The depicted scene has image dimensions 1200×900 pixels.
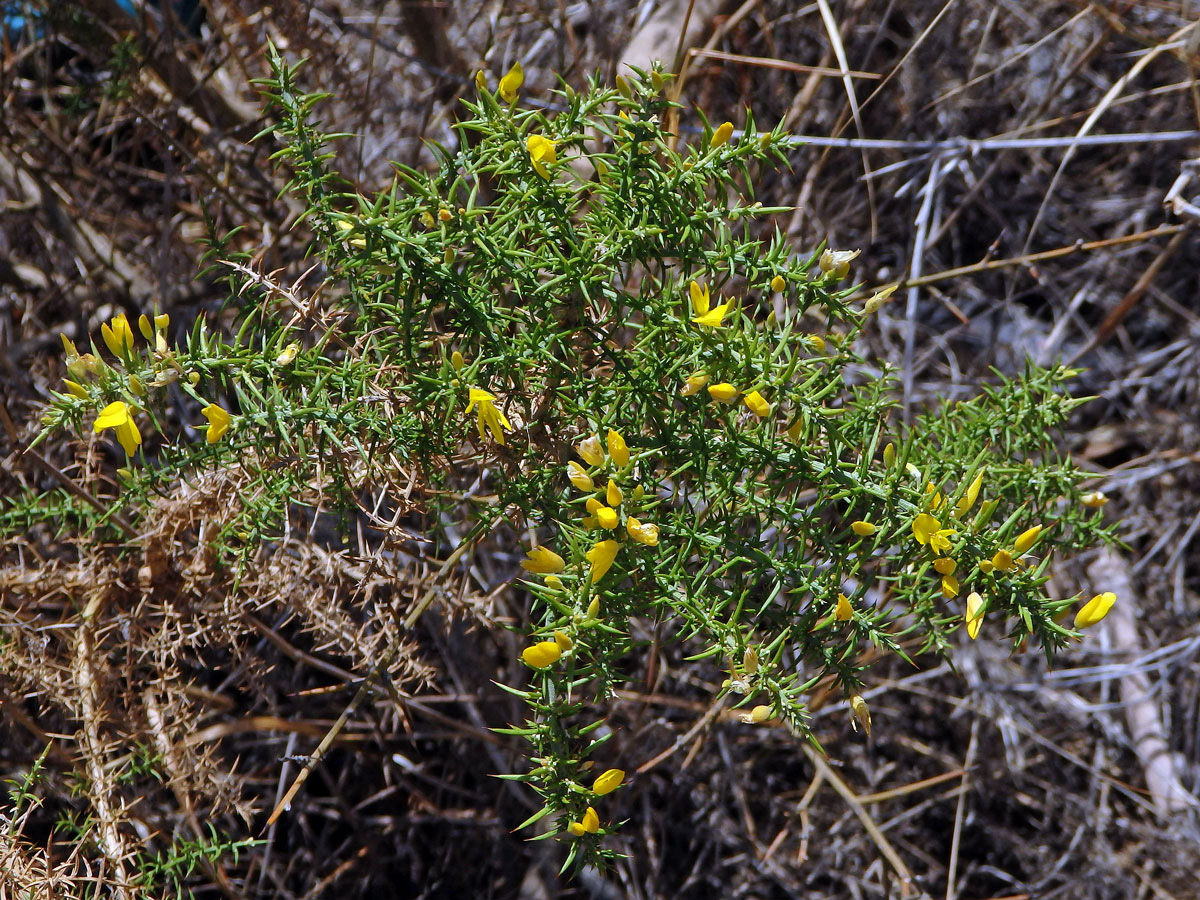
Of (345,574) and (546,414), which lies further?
(345,574)

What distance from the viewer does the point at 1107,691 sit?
7.27 feet

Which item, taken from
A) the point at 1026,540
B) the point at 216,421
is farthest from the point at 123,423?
the point at 1026,540

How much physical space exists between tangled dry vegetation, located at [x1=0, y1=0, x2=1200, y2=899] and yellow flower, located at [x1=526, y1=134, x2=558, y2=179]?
0.53 meters

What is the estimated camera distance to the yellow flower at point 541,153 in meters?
1.01

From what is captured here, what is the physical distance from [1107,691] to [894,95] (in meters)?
1.65

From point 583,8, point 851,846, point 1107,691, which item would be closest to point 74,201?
point 583,8

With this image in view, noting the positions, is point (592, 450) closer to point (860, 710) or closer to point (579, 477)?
point (579, 477)

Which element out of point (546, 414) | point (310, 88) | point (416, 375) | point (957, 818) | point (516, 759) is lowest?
point (957, 818)

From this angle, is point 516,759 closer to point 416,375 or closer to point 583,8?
point 416,375

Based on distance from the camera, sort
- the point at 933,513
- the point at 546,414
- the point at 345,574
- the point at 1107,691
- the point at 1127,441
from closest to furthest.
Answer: the point at 933,513
the point at 546,414
the point at 345,574
the point at 1107,691
the point at 1127,441

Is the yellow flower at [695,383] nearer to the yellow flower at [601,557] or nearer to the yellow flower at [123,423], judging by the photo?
the yellow flower at [601,557]

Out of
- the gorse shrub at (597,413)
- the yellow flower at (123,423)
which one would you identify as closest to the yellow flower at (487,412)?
the gorse shrub at (597,413)

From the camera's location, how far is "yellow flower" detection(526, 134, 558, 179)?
101 centimetres

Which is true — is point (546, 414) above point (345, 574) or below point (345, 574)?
above
